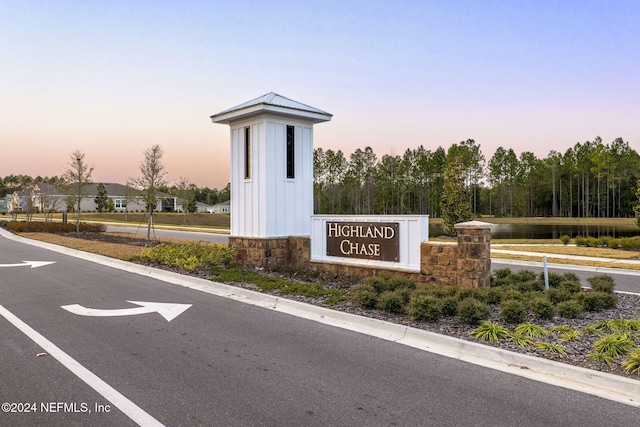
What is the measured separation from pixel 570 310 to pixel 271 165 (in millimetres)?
7168

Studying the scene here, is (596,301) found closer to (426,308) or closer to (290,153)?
(426,308)

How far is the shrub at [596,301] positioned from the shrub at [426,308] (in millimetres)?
2592

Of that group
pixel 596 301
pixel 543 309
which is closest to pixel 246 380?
pixel 543 309

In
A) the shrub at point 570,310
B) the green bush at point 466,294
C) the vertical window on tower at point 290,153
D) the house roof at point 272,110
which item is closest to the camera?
the shrub at point 570,310

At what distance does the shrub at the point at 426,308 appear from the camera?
6.59 metres

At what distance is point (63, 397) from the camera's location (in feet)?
13.9

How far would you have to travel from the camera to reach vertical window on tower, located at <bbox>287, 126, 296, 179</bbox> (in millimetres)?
11727

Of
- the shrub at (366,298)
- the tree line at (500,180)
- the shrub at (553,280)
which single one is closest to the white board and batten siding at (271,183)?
the shrub at (366,298)

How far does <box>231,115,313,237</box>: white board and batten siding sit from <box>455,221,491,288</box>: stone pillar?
461 centimetres

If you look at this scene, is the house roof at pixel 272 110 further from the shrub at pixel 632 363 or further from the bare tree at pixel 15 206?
the bare tree at pixel 15 206

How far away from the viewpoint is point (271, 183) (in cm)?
1139

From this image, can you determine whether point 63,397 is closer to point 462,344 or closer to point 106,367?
point 106,367

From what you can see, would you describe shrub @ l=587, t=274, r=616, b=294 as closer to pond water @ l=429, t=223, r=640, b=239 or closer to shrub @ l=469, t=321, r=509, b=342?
shrub @ l=469, t=321, r=509, b=342

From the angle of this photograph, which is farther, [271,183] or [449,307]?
[271,183]
